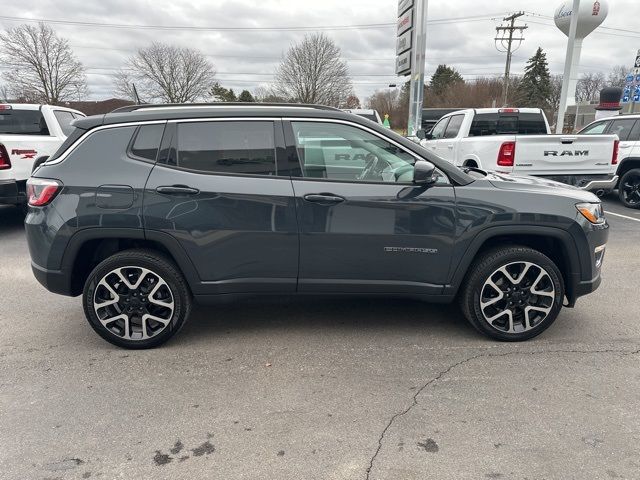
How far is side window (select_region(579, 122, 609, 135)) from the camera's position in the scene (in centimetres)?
986

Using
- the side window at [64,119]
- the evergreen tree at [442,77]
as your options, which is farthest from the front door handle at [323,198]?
the evergreen tree at [442,77]

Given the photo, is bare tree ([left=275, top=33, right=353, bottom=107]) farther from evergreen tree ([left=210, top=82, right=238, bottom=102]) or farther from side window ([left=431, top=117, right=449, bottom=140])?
side window ([left=431, top=117, right=449, bottom=140])

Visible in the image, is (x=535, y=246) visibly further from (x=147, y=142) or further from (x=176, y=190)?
(x=147, y=142)

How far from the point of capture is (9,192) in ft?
22.4

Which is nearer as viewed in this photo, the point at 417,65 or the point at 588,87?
the point at 417,65

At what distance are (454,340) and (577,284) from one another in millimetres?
1030

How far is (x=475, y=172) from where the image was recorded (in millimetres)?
3834

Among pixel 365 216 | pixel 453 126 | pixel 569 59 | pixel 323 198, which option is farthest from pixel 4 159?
pixel 569 59

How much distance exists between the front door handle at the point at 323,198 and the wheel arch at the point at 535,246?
1.05m

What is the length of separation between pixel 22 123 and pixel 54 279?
5.78 m

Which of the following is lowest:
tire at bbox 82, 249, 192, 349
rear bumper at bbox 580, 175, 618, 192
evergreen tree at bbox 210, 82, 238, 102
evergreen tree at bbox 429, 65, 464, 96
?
tire at bbox 82, 249, 192, 349

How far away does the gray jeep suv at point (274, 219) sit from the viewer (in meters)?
3.22

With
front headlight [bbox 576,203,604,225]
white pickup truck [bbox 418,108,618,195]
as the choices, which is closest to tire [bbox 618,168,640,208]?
white pickup truck [bbox 418,108,618,195]

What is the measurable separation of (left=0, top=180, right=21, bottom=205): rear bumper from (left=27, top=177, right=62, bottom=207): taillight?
437 cm
